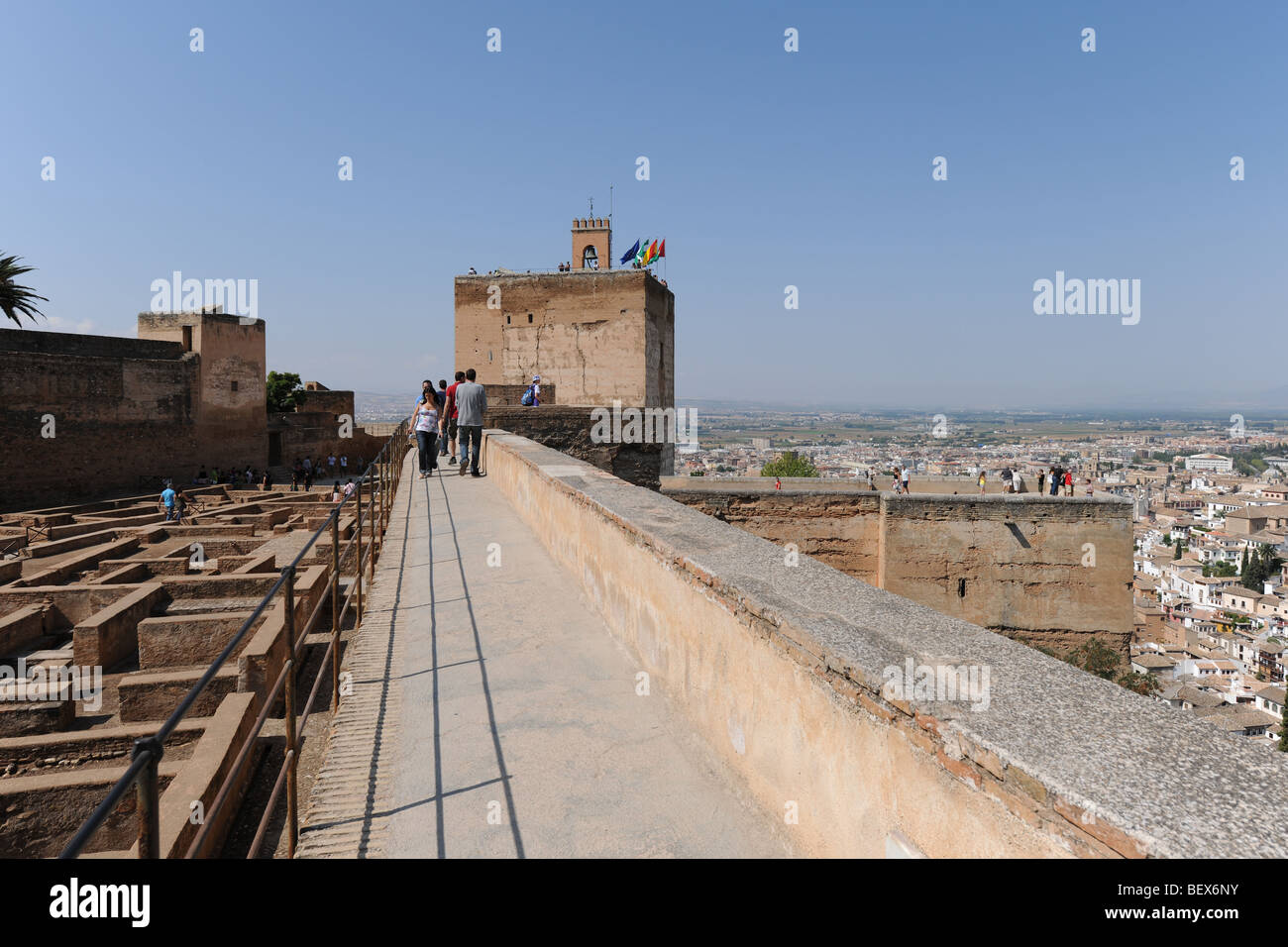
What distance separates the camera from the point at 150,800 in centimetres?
167

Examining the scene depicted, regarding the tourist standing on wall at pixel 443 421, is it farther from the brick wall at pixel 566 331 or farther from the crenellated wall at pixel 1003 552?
the brick wall at pixel 566 331

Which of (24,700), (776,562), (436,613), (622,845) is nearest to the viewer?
(622,845)

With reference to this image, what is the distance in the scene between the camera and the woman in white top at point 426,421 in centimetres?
1267

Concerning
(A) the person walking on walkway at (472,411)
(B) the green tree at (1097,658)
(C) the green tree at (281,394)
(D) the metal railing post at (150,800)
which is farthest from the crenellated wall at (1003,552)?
(C) the green tree at (281,394)

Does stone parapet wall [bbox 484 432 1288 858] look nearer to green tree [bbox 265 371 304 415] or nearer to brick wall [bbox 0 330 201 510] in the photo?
brick wall [bbox 0 330 201 510]

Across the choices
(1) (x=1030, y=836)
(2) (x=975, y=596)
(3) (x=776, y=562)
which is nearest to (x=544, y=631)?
(3) (x=776, y=562)

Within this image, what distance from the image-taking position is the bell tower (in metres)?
33.5

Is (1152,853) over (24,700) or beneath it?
over

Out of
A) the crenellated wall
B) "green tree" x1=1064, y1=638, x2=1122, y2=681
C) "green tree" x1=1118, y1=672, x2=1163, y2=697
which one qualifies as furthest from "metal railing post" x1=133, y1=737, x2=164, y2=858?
"green tree" x1=1064, y1=638, x2=1122, y2=681

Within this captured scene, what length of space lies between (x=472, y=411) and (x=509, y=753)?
9553 millimetres

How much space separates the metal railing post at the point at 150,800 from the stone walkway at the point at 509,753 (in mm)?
1115
